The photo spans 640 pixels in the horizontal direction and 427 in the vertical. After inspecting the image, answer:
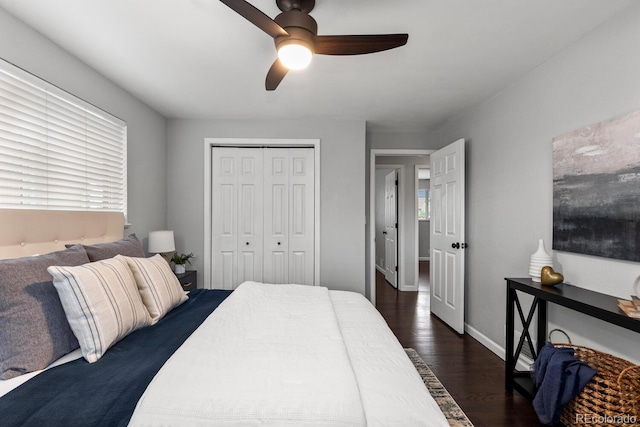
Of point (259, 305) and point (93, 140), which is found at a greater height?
point (93, 140)

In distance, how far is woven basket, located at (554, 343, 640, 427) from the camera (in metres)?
1.56

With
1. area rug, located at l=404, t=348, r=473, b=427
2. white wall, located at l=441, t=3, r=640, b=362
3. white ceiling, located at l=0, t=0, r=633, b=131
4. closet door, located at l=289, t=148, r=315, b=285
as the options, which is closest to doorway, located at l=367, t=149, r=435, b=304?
white wall, located at l=441, t=3, r=640, b=362

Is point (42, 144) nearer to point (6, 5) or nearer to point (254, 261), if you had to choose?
point (6, 5)

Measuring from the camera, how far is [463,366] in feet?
8.82

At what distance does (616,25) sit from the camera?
1.82 m

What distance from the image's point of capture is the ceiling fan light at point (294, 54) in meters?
1.61

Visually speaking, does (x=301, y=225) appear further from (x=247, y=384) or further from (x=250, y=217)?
(x=247, y=384)

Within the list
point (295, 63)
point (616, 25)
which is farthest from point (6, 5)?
point (616, 25)

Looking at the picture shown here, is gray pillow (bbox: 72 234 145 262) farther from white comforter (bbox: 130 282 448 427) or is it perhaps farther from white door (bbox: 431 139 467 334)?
white door (bbox: 431 139 467 334)

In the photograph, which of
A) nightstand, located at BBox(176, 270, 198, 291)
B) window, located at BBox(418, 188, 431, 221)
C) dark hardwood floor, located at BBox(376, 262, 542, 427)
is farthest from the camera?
window, located at BBox(418, 188, 431, 221)

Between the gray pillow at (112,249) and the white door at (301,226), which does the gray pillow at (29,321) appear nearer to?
the gray pillow at (112,249)

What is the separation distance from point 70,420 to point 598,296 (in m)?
2.60

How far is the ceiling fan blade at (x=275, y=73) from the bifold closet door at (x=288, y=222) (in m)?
1.79

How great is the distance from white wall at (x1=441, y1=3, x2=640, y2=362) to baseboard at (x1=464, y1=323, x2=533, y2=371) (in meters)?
0.05
